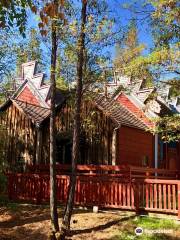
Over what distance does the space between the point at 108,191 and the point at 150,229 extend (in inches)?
112

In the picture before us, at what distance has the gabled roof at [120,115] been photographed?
19416 millimetres

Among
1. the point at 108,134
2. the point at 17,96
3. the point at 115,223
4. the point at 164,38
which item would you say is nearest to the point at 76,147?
the point at 115,223

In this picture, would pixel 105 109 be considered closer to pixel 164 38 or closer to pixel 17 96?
pixel 164 38

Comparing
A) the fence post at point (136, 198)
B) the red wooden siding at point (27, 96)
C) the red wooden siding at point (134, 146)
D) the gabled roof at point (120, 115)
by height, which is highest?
the red wooden siding at point (27, 96)

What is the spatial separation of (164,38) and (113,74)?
2249 mm

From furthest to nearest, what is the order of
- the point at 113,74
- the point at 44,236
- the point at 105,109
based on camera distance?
the point at 105,109
the point at 113,74
the point at 44,236

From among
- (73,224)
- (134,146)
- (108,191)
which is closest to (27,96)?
(134,146)

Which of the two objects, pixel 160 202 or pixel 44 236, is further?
pixel 160 202

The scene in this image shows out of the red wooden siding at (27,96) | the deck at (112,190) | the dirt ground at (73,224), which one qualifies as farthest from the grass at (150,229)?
the red wooden siding at (27,96)

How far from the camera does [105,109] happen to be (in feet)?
62.1

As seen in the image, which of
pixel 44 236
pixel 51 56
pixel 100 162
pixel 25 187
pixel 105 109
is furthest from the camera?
pixel 100 162

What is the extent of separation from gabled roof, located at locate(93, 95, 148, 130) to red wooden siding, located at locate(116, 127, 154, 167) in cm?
35

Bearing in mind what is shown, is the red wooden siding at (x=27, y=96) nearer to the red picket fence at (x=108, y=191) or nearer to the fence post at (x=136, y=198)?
the red picket fence at (x=108, y=191)

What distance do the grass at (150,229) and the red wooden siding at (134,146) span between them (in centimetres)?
826
